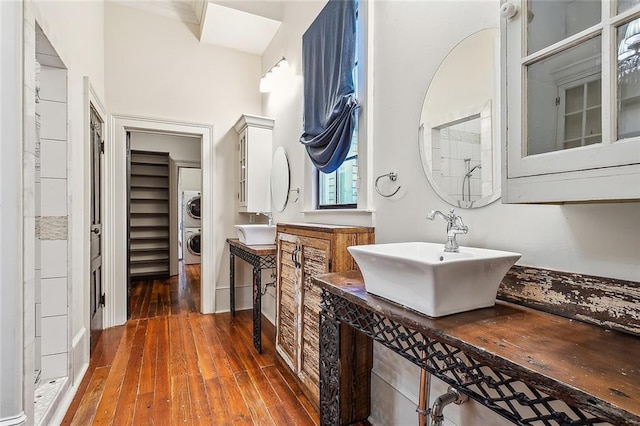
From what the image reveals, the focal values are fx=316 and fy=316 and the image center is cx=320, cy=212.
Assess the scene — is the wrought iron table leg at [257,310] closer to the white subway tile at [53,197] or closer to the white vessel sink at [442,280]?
the white subway tile at [53,197]

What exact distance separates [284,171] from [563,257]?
2.39m

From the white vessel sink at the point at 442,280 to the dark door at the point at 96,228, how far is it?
102 inches

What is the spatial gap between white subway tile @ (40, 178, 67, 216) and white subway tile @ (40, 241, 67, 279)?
7.2 inches

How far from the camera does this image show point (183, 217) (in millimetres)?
6547

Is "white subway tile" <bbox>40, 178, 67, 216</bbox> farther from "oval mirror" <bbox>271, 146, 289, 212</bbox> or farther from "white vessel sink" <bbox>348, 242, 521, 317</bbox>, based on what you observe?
"white vessel sink" <bbox>348, 242, 521, 317</bbox>

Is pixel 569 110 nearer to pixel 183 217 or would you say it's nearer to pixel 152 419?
pixel 152 419

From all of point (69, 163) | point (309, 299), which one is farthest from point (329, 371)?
point (69, 163)

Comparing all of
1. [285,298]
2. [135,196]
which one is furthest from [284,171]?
[135,196]

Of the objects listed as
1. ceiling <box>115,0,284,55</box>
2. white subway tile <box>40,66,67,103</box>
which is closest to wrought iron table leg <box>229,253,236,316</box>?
white subway tile <box>40,66,67,103</box>

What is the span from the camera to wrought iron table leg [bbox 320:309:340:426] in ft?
4.56

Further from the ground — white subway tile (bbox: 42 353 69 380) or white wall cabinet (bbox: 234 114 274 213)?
white wall cabinet (bbox: 234 114 274 213)

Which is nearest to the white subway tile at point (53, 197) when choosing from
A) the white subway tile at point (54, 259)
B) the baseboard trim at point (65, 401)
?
the white subway tile at point (54, 259)

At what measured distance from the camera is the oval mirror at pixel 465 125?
1.15 meters

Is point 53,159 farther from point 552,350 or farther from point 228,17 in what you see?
point 552,350
